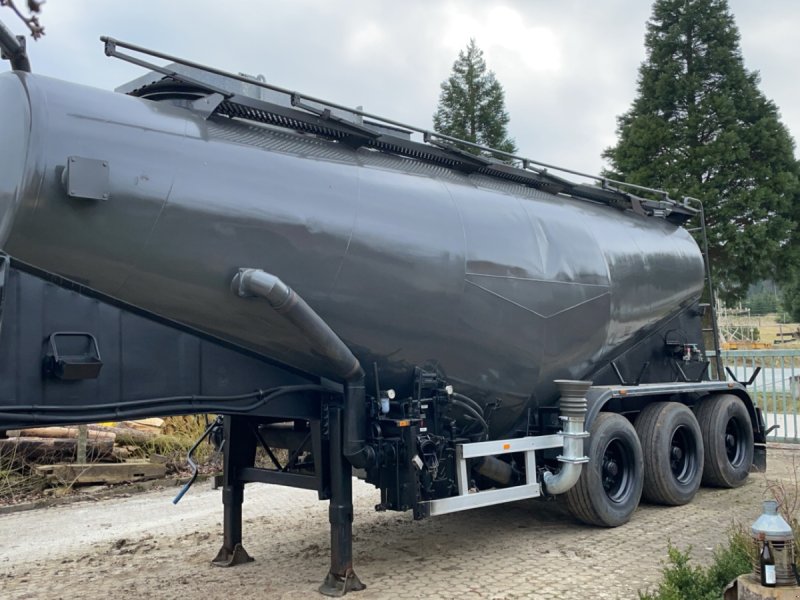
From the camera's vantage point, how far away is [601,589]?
5.28 meters

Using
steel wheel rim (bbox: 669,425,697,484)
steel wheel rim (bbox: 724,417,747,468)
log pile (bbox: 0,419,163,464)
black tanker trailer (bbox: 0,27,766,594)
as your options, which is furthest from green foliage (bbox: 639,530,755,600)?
log pile (bbox: 0,419,163,464)

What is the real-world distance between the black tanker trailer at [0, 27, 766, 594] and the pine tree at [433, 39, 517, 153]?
18729mm

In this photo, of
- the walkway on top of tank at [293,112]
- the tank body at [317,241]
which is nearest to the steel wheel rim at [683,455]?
the tank body at [317,241]

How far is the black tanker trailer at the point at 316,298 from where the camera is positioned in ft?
14.1

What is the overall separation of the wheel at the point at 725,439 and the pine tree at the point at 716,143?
1175 cm

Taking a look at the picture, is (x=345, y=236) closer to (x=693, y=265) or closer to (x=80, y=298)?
(x=80, y=298)

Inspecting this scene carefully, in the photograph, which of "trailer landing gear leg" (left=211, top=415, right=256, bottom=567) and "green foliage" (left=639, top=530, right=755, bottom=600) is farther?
"trailer landing gear leg" (left=211, top=415, right=256, bottom=567)

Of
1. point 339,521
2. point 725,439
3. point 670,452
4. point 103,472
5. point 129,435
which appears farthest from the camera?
point 129,435

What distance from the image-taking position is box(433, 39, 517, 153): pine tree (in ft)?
85.4

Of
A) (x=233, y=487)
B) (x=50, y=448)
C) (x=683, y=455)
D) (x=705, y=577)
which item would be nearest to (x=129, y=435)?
(x=50, y=448)

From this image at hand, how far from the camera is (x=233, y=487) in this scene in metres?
6.18

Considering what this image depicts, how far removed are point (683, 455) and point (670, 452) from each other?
40 cm

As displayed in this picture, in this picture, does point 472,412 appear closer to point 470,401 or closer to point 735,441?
point 470,401

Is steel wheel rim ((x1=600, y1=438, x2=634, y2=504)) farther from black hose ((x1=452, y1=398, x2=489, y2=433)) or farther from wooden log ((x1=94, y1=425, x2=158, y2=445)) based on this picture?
wooden log ((x1=94, y1=425, x2=158, y2=445))
